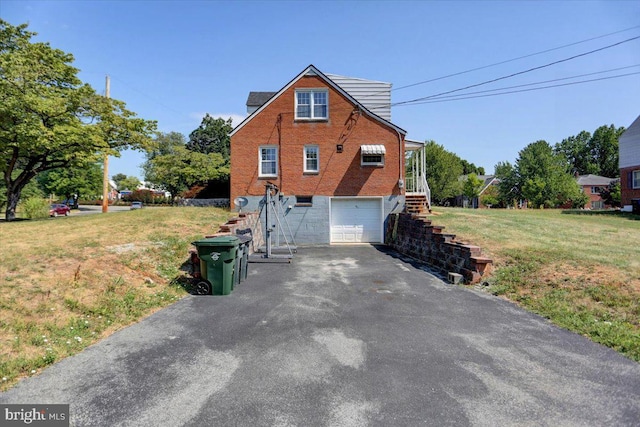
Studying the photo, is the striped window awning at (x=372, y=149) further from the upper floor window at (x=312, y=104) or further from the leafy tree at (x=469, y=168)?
the leafy tree at (x=469, y=168)

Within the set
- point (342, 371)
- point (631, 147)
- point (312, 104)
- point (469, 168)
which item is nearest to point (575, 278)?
point (342, 371)

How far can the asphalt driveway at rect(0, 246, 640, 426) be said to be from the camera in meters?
3.19

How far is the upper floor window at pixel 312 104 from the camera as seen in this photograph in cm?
1684

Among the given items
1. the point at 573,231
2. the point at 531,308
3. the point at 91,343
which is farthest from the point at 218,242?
the point at 573,231

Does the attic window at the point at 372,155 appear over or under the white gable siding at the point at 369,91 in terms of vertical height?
under

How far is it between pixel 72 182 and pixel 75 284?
179 feet

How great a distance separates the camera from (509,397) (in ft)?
11.4

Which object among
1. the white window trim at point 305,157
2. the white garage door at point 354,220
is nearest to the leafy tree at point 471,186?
the white garage door at point 354,220

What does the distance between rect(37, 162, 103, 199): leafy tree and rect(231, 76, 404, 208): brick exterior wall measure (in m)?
43.0

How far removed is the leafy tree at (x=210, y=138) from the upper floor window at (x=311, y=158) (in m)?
43.2

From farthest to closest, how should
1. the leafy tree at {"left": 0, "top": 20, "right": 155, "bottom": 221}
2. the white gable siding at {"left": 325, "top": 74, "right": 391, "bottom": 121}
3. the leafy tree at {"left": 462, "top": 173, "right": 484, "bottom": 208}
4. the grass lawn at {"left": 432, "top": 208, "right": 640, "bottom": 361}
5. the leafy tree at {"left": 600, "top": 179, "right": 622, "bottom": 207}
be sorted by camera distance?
the leafy tree at {"left": 462, "top": 173, "right": 484, "bottom": 208} → the leafy tree at {"left": 600, "top": 179, "right": 622, "bottom": 207} → the white gable siding at {"left": 325, "top": 74, "right": 391, "bottom": 121} → the leafy tree at {"left": 0, "top": 20, "right": 155, "bottom": 221} → the grass lawn at {"left": 432, "top": 208, "right": 640, "bottom": 361}

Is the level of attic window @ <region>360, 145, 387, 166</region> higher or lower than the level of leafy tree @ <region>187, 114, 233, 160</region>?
lower

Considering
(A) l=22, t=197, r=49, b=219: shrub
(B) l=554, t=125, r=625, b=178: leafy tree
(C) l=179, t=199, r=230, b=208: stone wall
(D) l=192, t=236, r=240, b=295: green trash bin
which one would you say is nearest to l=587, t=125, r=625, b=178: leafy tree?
(B) l=554, t=125, r=625, b=178: leafy tree

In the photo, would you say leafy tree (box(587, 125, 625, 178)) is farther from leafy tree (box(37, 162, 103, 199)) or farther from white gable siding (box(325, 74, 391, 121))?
leafy tree (box(37, 162, 103, 199))
